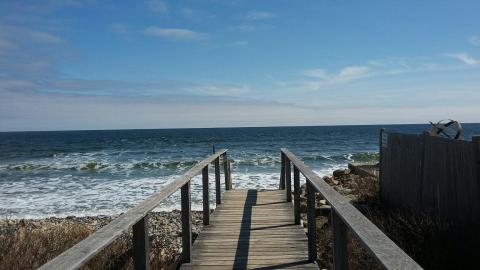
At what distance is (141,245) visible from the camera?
11.8 feet

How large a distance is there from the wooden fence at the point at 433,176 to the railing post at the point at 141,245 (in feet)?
13.8

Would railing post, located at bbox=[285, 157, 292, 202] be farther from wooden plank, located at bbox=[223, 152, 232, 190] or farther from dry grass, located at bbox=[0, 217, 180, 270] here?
dry grass, located at bbox=[0, 217, 180, 270]

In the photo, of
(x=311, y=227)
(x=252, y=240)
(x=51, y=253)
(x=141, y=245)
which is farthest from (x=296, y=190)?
(x=141, y=245)

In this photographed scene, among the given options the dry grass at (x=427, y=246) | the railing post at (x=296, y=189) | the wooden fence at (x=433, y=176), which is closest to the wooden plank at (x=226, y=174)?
the wooden fence at (x=433, y=176)

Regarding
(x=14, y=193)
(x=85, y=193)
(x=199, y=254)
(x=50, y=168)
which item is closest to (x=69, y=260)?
(x=199, y=254)

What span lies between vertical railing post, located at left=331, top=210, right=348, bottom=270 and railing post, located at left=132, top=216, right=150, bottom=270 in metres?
1.42

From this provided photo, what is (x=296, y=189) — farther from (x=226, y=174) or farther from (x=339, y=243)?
(x=226, y=174)

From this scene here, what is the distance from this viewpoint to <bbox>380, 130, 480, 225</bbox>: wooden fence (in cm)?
603

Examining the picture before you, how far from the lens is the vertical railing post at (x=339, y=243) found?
10.9 ft

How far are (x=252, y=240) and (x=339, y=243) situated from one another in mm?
3015

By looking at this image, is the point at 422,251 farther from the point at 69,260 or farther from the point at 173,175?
the point at 173,175

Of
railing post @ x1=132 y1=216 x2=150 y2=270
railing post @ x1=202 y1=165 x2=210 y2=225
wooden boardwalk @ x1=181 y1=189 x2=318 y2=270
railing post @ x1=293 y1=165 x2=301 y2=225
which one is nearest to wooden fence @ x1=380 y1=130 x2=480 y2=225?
railing post @ x1=293 y1=165 x2=301 y2=225

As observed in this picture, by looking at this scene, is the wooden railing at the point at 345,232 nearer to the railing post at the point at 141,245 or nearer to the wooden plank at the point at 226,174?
the railing post at the point at 141,245

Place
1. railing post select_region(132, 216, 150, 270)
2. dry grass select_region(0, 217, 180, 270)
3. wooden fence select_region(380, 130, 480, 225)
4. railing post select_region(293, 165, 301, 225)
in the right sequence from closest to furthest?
railing post select_region(132, 216, 150, 270), dry grass select_region(0, 217, 180, 270), wooden fence select_region(380, 130, 480, 225), railing post select_region(293, 165, 301, 225)
